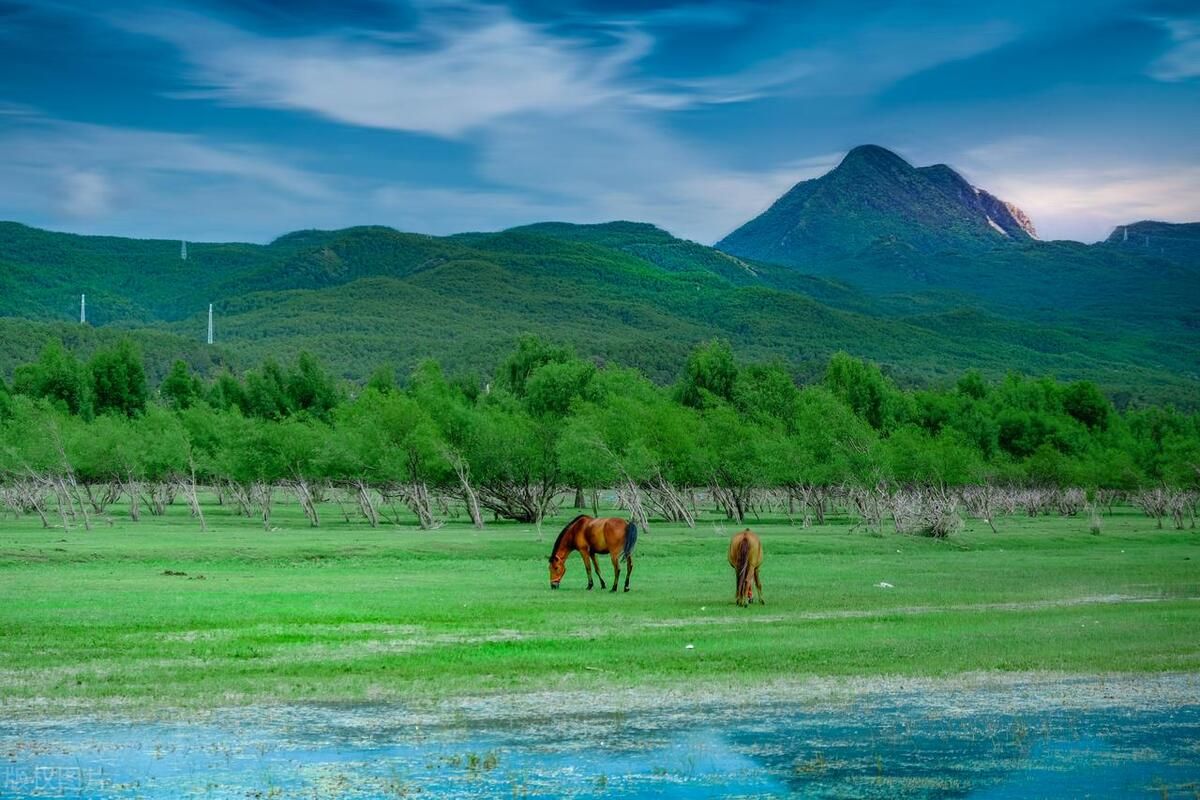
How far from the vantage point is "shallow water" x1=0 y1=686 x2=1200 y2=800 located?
1518 cm

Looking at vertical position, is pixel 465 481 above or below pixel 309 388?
below

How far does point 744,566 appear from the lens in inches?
1293

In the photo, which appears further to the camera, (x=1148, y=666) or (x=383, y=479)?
(x=383, y=479)

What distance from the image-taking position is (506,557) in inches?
2100

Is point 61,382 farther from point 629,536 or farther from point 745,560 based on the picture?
point 745,560

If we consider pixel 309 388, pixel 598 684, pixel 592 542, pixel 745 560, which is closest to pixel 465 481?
pixel 592 542

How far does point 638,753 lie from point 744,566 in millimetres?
16237

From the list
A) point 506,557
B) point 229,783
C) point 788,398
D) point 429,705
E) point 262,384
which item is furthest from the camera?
point 262,384

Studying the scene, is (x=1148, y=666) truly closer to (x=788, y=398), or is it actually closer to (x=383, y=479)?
(x=383, y=479)

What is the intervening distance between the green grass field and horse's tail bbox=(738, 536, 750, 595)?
2.29ft

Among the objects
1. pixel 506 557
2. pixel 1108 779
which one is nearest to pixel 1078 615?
pixel 1108 779

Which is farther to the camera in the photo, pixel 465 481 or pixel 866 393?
pixel 866 393

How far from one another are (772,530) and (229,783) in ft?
190

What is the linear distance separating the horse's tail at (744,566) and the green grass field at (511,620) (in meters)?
0.70
